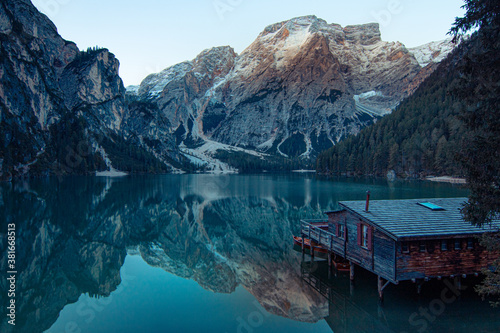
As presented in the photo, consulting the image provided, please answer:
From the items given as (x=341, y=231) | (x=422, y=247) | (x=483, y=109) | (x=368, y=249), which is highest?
(x=483, y=109)

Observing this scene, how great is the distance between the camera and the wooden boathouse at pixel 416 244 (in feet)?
55.4

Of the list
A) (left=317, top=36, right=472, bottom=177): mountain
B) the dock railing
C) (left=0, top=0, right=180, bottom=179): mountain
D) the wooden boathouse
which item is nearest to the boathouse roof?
the wooden boathouse

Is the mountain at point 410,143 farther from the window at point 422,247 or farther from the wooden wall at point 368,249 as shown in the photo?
the window at point 422,247

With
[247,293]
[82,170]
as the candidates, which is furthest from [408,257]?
[82,170]

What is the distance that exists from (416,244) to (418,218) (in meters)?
2.35

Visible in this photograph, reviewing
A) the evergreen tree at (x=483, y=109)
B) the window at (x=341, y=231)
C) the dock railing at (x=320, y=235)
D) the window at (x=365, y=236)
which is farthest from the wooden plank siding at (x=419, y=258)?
the evergreen tree at (x=483, y=109)

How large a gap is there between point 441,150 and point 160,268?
110 metres

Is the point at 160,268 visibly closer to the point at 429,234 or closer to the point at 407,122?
the point at 429,234

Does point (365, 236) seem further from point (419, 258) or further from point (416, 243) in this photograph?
point (419, 258)

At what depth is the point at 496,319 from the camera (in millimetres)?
15391

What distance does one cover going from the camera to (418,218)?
1867cm

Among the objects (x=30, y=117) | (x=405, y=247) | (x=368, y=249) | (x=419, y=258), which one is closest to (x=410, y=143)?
(x=368, y=249)

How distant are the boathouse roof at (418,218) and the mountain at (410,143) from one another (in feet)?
290

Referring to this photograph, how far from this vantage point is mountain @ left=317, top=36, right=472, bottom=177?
112 meters
